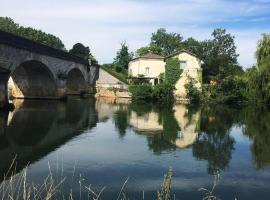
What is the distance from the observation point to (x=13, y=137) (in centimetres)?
2039

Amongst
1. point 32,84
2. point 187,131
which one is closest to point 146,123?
point 187,131

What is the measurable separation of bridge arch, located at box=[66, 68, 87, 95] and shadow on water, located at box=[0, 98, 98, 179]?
83.9 feet

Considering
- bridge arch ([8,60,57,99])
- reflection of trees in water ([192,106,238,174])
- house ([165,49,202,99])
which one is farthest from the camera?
house ([165,49,202,99])

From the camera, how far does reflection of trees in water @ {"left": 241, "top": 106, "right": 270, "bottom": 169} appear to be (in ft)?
58.0

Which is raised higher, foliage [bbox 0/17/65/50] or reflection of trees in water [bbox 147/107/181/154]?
foliage [bbox 0/17/65/50]

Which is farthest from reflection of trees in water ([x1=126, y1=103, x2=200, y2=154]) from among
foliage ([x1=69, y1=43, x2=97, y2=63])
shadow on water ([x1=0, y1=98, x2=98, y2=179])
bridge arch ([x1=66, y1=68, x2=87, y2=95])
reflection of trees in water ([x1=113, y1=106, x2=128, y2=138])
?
foliage ([x1=69, y1=43, x2=97, y2=63])

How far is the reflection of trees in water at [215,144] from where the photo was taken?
16869 millimetres

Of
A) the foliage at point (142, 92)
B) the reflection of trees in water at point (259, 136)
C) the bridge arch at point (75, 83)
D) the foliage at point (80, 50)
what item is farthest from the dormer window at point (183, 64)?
the foliage at point (80, 50)

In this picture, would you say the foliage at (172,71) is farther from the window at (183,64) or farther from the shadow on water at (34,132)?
the shadow on water at (34,132)

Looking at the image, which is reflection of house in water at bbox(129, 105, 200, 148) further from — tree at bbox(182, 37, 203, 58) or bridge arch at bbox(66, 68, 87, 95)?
tree at bbox(182, 37, 203, 58)

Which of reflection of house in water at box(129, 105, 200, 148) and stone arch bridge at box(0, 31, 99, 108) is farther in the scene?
stone arch bridge at box(0, 31, 99, 108)

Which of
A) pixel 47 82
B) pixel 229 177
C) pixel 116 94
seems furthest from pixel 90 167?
pixel 116 94

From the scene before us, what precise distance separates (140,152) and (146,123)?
1106cm

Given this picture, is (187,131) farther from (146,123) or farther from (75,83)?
(75,83)
